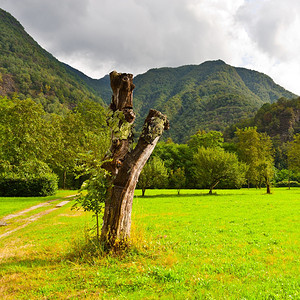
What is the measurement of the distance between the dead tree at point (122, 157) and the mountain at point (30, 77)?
3975 inches

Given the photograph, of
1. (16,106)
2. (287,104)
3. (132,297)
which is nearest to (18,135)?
(16,106)

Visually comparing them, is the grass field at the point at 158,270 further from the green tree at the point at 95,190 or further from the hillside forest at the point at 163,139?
the hillside forest at the point at 163,139

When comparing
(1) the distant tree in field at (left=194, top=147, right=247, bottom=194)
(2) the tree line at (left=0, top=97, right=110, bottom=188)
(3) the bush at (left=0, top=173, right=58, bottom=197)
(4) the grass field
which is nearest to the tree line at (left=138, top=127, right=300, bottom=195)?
(1) the distant tree in field at (left=194, top=147, right=247, bottom=194)

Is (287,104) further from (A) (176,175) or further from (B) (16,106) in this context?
(B) (16,106)

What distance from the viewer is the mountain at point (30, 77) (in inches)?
4500

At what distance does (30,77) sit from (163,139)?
308 feet

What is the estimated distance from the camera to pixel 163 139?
113 metres

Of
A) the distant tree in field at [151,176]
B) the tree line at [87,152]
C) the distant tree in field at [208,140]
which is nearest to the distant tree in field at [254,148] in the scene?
the tree line at [87,152]

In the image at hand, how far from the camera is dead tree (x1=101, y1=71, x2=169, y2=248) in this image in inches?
246

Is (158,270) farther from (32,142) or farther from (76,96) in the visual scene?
(76,96)

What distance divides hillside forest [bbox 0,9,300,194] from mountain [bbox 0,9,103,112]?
61cm

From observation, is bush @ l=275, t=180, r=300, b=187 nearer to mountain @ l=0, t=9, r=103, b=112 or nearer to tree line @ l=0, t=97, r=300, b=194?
tree line @ l=0, t=97, r=300, b=194

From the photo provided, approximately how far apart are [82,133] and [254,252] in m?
35.1

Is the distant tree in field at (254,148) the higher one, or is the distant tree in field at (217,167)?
the distant tree in field at (254,148)
